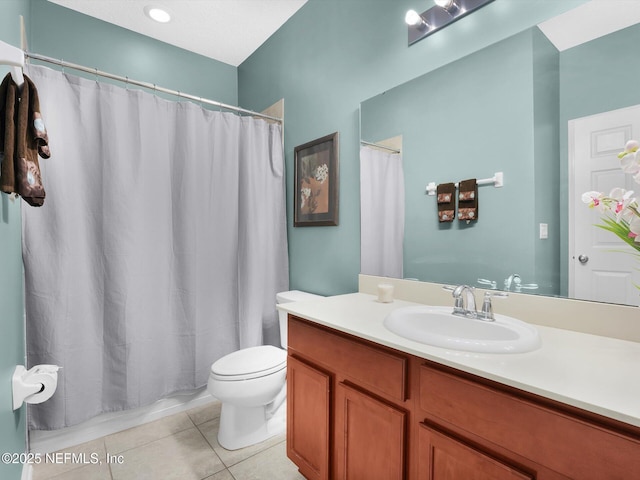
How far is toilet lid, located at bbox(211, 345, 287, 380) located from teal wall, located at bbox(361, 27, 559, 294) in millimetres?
888

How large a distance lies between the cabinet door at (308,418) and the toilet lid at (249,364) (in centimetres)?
28

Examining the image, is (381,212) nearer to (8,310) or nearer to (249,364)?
(249,364)

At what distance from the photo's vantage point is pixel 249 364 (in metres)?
1.73

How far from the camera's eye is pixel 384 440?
1.04 m

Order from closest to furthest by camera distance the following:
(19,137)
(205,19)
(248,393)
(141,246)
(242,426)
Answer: (19,137) < (248,393) < (242,426) < (141,246) < (205,19)

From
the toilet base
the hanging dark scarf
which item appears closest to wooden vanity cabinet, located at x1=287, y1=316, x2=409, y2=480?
the toilet base

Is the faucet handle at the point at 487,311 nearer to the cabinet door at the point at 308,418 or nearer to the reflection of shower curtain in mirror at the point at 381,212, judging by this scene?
the reflection of shower curtain in mirror at the point at 381,212

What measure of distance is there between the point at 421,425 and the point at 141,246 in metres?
1.78

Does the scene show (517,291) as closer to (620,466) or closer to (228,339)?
(620,466)

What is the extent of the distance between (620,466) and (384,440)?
612mm

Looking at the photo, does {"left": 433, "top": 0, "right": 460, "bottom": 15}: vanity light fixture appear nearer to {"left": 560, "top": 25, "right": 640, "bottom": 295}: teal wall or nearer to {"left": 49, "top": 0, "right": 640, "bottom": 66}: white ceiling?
{"left": 560, "top": 25, "right": 640, "bottom": 295}: teal wall

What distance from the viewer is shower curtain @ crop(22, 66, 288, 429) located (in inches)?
65.8

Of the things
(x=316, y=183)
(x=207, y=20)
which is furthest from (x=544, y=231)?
(x=207, y=20)

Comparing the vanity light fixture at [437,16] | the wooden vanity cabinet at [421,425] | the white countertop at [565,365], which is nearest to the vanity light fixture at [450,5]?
the vanity light fixture at [437,16]
